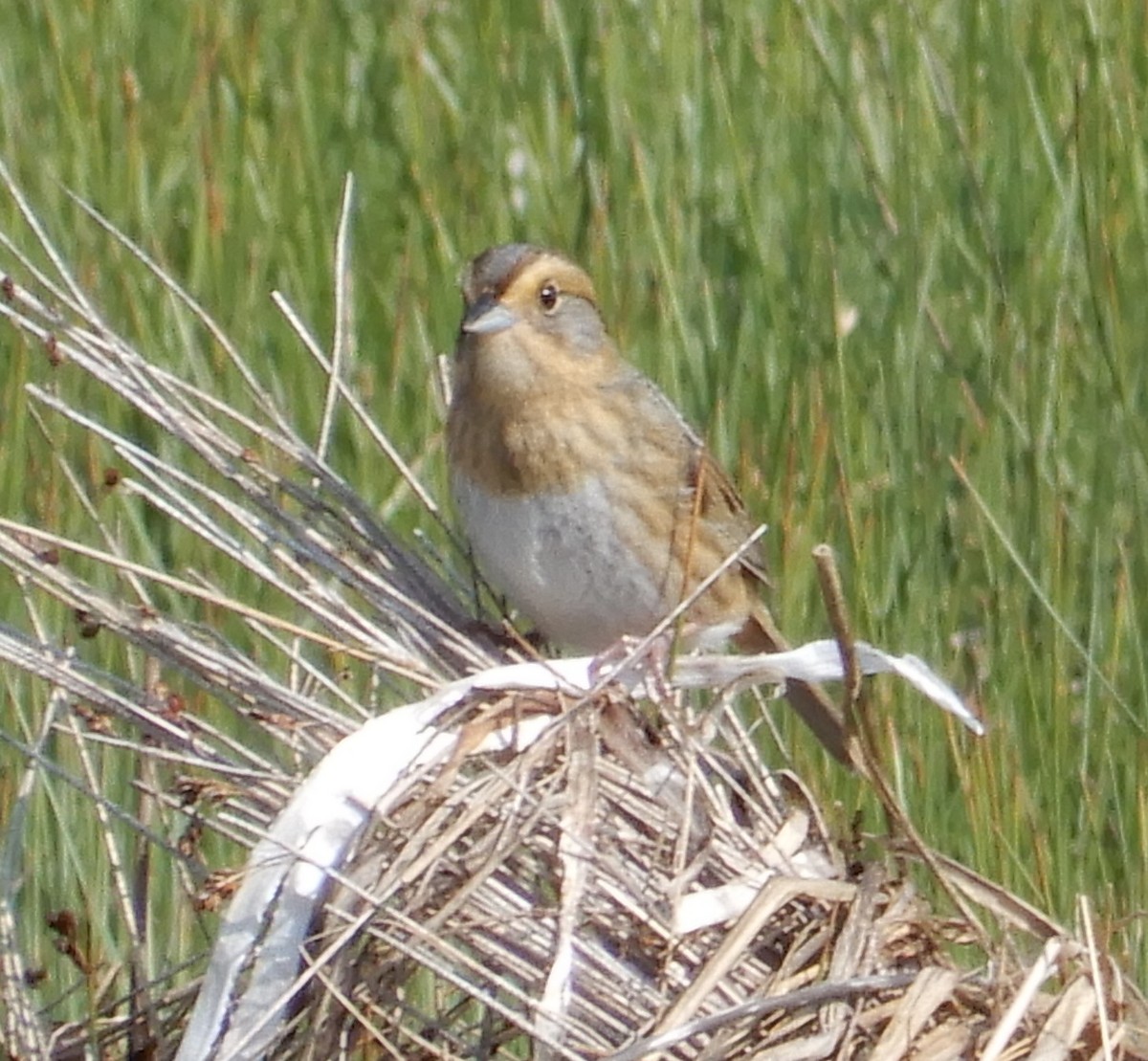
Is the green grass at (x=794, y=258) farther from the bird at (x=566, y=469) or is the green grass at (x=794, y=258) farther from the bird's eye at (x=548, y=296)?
the bird's eye at (x=548, y=296)

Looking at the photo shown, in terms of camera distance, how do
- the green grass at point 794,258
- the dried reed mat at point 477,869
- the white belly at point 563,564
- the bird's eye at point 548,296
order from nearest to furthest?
the dried reed mat at point 477,869 → the white belly at point 563,564 → the green grass at point 794,258 → the bird's eye at point 548,296

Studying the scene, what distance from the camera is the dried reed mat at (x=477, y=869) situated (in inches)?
117

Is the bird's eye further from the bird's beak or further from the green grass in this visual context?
the green grass

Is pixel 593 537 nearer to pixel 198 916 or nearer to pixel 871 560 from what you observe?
pixel 871 560

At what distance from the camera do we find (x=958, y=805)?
432 centimetres

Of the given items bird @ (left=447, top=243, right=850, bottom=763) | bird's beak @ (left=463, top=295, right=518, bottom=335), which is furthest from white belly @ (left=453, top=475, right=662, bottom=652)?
bird's beak @ (left=463, top=295, right=518, bottom=335)

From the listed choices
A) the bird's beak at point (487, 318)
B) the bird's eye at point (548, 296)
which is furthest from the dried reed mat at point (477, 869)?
the bird's eye at point (548, 296)

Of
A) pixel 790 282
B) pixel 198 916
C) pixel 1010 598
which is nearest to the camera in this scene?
pixel 198 916

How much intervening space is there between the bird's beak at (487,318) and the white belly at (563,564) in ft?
0.77

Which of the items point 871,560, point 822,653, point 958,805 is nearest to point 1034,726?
point 958,805

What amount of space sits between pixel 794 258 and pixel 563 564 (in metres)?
1.18

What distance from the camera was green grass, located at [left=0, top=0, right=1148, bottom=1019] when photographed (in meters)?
4.43

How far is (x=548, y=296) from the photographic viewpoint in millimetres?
4574

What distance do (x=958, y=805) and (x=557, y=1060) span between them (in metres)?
1.48
